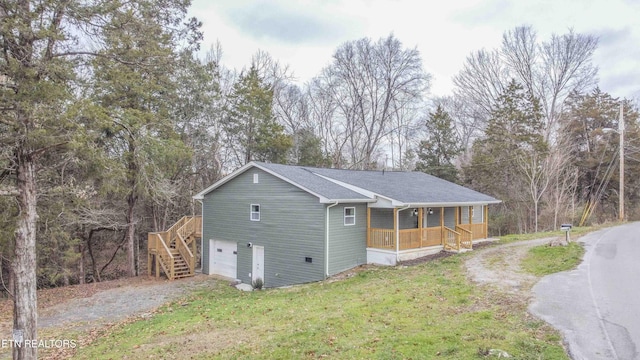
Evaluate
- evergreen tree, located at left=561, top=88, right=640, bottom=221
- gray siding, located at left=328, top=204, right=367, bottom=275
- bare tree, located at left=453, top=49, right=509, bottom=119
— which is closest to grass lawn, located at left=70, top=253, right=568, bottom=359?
gray siding, located at left=328, top=204, right=367, bottom=275

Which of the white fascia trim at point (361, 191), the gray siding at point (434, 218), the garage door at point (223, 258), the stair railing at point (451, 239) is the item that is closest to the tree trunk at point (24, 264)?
the garage door at point (223, 258)

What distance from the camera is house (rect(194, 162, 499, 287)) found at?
14.7 m

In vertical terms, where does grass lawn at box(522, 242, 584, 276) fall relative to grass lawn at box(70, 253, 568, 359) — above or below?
above

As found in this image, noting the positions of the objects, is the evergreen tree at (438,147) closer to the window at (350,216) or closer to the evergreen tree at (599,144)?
the evergreen tree at (599,144)

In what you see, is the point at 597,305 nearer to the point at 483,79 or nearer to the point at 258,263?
the point at 258,263

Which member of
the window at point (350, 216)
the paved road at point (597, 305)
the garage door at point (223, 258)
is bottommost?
the garage door at point (223, 258)

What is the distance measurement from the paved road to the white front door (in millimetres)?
10590

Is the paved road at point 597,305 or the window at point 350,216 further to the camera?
the window at point 350,216

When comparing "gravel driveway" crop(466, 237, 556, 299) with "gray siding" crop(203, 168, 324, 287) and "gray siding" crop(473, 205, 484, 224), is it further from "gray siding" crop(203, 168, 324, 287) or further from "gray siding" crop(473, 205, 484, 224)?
"gray siding" crop(473, 205, 484, 224)

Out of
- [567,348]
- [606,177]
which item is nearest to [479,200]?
[567,348]

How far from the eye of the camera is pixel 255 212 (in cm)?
1702

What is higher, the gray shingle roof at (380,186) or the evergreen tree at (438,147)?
the evergreen tree at (438,147)

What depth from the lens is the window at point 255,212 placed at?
55.4 feet

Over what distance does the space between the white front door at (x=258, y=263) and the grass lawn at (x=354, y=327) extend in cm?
443
